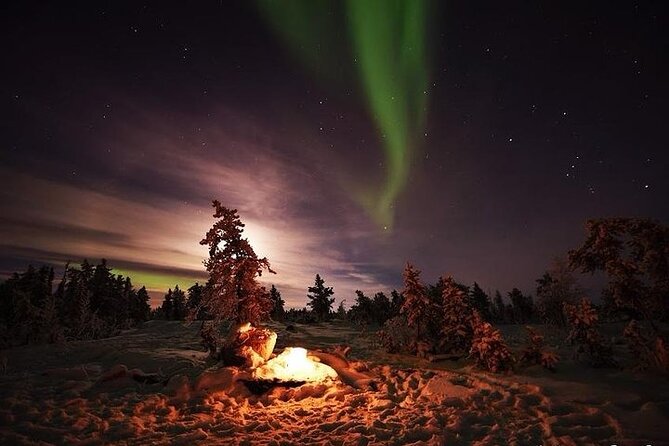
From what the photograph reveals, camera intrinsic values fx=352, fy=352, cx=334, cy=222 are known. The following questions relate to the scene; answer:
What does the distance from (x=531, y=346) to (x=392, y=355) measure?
26.3ft

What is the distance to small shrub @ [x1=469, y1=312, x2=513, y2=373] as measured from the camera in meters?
14.6

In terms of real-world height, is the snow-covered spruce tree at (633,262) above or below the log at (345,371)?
above

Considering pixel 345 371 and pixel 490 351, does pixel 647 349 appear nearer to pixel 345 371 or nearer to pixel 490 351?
pixel 490 351

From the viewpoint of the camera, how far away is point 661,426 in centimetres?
762

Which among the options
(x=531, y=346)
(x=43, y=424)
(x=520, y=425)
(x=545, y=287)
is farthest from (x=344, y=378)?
(x=545, y=287)

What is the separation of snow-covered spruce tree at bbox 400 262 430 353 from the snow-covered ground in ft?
20.1


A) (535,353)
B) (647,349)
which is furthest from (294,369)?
(647,349)

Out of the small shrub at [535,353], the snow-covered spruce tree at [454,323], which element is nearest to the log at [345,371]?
the small shrub at [535,353]

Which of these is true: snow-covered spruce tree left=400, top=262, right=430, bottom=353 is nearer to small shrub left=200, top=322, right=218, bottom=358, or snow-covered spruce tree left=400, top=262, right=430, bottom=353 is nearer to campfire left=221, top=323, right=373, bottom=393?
campfire left=221, top=323, right=373, bottom=393

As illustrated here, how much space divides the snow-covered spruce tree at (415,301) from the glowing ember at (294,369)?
842 cm

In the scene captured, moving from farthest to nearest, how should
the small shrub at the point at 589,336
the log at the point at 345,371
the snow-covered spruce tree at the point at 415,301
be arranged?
the snow-covered spruce tree at the point at 415,301 → the small shrub at the point at 589,336 → the log at the point at 345,371

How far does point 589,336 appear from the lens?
46.0 ft

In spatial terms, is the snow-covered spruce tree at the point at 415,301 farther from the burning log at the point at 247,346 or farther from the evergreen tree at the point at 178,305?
the evergreen tree at the point at 178,305

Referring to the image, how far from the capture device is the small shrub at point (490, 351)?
14602 millimetres
